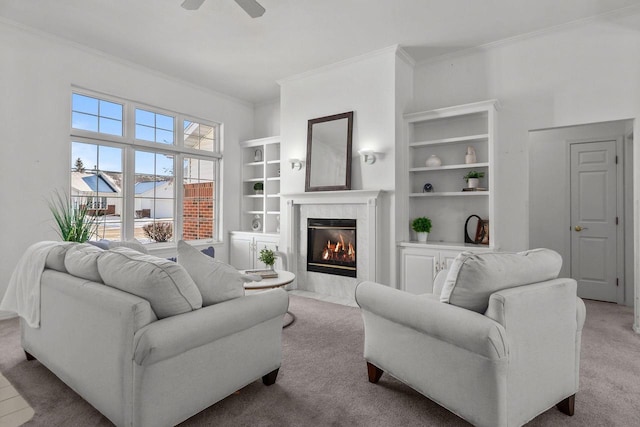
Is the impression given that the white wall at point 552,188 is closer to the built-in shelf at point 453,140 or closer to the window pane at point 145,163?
the built-in shelf at point 453,140

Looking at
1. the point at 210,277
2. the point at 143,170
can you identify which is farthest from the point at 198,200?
the point at 210,277

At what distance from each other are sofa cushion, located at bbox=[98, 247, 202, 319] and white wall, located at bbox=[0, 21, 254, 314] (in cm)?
262

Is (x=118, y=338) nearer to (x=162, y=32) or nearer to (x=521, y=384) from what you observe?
(x=521, y=384)

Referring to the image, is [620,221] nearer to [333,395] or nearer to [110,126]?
[333,395]

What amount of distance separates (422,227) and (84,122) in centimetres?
418

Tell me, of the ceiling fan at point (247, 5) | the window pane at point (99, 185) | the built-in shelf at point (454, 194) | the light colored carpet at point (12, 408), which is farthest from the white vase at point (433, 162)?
the light colored carpet at point (12, 408)

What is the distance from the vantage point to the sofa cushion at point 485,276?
1663 mm

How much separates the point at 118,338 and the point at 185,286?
0.36 metres

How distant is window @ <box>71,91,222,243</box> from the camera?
427 cm

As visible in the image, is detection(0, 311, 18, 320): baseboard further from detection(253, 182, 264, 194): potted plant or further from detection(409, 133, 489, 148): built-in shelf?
detection(409, 133, 489, 148): built-in shelf

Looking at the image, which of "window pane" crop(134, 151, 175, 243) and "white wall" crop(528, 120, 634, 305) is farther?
"window pane" crop(134, 151, 175, 243)

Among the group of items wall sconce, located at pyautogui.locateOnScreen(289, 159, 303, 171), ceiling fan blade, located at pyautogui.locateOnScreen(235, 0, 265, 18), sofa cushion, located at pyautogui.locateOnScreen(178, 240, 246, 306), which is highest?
ceiling fan blade, located at pyautogui.locateOnScreen(235, 0, 265, 18)

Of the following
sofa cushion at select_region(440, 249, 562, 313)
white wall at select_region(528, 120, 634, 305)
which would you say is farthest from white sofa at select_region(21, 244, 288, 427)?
white wall at select_region(528, 120, 634, 305)

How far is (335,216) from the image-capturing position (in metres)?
4.56
